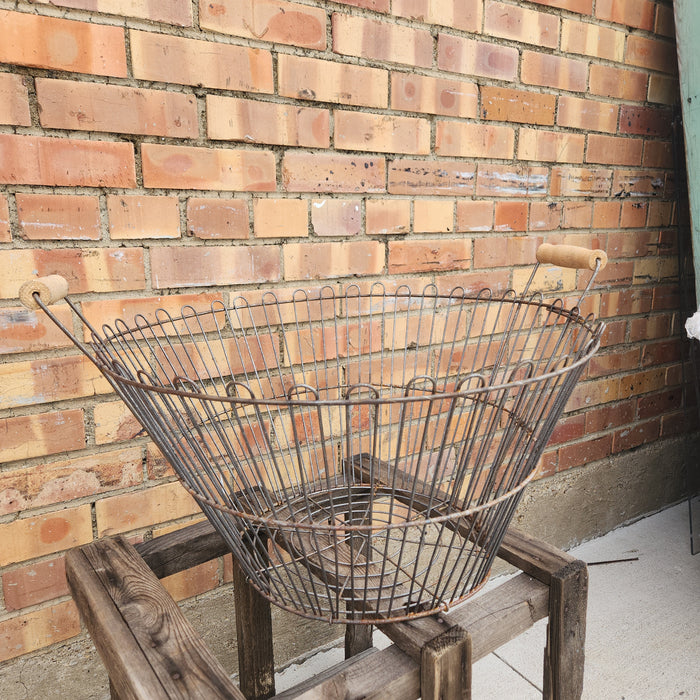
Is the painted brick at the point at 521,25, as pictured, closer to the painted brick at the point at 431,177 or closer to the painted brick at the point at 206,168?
the painted brick at the point at 431,177

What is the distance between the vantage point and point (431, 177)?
1.28 m

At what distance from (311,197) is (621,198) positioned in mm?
939

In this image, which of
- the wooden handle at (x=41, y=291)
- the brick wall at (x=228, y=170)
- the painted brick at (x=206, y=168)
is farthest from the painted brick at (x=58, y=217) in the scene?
the wooden handle at (x=41, y=291)

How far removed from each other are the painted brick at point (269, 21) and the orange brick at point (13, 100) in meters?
0.30

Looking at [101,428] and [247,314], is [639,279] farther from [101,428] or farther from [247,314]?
[101,428]

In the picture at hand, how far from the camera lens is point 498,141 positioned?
1.35 meters

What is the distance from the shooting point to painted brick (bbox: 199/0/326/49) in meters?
0.99

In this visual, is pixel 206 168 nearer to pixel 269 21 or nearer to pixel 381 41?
pixel 269 21

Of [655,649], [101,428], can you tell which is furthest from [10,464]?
[655,649]

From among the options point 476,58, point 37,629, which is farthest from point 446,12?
point 37,629

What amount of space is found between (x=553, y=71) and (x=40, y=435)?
1339 millimetres

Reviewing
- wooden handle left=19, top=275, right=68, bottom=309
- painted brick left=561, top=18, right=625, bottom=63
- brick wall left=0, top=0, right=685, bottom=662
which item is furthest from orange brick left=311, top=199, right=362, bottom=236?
painted brick left=561, top=18, right=625, bottom=63

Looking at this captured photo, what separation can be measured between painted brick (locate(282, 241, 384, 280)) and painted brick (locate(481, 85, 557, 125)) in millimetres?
416

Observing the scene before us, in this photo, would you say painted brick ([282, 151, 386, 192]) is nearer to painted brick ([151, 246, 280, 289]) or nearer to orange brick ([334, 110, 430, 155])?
orange brick ([334, 110, 430, 155])
